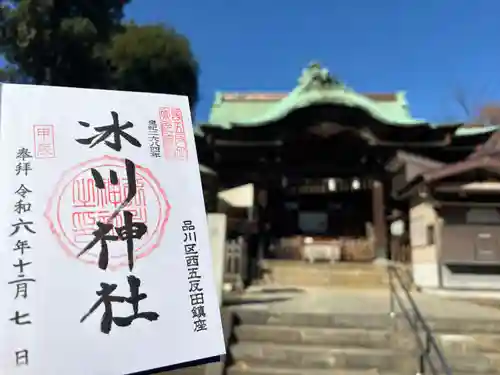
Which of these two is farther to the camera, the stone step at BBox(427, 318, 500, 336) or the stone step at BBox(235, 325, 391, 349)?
the stone step at BBox(427, 318, 500, 336)

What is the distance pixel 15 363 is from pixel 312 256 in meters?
11.6

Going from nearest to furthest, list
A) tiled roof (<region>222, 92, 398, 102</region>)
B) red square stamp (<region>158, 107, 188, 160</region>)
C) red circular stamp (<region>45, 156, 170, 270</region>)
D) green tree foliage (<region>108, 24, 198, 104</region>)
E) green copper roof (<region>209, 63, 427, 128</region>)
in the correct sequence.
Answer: red circular stamp (<region>45, 156, 170, 270</region>), red square stamp (<region>158, 107, 188, 160</region>), green copper roof (<region>209, 63, 427, 128</region>), tiled roof (<region>222, 92, 398, 102</region>), green tree foliage (<region>108, 24, 198, 104</region>)

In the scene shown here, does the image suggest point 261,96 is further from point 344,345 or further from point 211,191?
point 344,345

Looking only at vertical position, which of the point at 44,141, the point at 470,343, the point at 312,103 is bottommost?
the point at 470,343

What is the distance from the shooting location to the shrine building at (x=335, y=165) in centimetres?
1209

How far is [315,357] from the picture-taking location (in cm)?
561

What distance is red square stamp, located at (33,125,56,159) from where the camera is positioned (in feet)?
7.36

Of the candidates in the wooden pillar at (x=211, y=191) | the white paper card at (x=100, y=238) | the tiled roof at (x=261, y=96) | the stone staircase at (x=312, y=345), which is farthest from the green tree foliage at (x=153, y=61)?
the white paper card at (x=100, y=238)

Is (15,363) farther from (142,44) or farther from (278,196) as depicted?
(142,44)

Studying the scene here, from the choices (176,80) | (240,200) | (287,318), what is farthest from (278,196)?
(176,80)

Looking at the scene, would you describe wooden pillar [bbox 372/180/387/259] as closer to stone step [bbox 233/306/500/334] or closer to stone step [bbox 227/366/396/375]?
stone step [bbox 233/306/500/334]

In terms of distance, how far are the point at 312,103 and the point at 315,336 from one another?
7.52m

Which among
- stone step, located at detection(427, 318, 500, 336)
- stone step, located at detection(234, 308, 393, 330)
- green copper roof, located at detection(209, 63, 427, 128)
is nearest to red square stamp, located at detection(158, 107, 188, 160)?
stone step, located at detection(234, 308, 393, 330)

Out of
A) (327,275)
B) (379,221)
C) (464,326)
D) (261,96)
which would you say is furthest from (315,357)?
(261,96)
